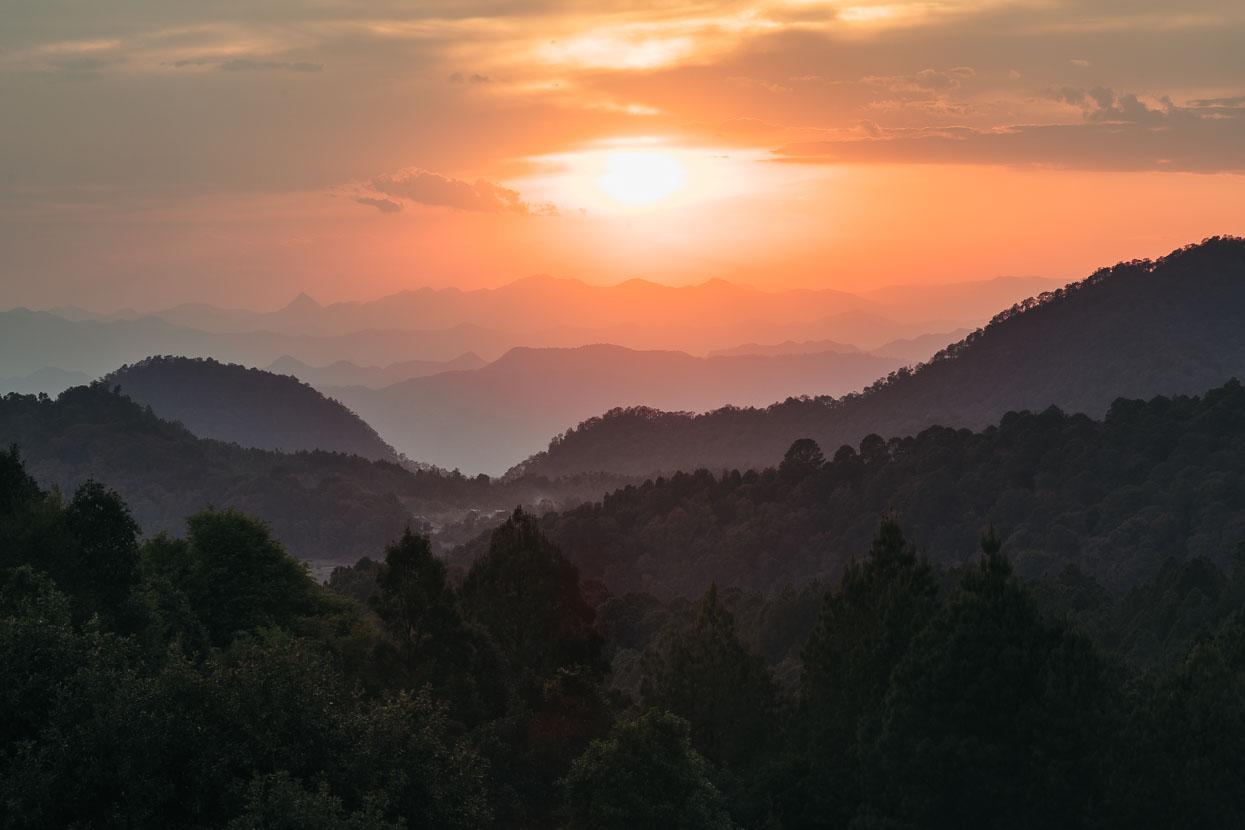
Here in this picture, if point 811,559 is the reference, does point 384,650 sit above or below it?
above

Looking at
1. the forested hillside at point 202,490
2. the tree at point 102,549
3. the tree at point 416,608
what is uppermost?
the tree at point 102,549

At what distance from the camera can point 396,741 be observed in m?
22.8

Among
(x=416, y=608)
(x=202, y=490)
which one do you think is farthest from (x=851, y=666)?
(x=202, y=490)

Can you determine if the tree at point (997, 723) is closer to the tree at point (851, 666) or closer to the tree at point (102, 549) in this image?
the tree at point (851, 666)

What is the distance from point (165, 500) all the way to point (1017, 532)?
462 feet

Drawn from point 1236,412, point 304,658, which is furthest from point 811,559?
point 304,658

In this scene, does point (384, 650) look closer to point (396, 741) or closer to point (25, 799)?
point (396, 741)

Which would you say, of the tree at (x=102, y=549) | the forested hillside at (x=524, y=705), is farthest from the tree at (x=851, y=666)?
the tree at (x=102, y=549)

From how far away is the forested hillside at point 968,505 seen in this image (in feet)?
284

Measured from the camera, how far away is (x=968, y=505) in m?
105

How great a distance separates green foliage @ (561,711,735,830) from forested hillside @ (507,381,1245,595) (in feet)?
204

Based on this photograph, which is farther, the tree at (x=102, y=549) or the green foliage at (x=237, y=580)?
the green foliage at (x=237, y=580)

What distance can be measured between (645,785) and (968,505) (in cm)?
8277

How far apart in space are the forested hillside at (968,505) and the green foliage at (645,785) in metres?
62.2
